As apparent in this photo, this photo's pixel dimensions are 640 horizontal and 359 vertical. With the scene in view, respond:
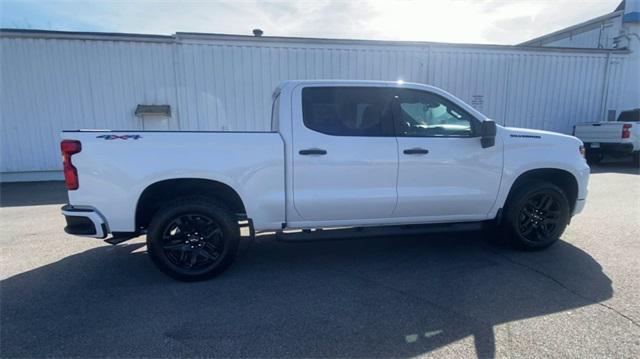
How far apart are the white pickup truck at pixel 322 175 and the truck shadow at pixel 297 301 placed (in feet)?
1.35

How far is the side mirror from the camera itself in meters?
3.66

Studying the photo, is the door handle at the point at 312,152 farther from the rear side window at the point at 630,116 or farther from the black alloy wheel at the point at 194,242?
the rear side window at the point at 630,116

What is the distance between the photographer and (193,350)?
2.45m

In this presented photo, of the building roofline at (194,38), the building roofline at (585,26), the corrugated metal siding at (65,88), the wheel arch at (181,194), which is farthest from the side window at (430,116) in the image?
the building roofline at (585,26)

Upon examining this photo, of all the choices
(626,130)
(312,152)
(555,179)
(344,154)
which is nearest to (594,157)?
(626,130)

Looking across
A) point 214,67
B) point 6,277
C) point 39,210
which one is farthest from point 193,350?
point 214,67

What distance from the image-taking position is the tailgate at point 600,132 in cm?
1104

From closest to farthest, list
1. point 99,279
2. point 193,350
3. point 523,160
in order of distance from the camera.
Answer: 1. point 193,350
2. point 99,279
3. point 523,160

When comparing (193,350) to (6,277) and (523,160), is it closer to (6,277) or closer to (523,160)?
(6,277)

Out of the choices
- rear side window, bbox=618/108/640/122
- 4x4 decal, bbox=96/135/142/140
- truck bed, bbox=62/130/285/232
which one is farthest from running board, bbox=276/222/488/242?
rear side window, bbox=618/108/640/122

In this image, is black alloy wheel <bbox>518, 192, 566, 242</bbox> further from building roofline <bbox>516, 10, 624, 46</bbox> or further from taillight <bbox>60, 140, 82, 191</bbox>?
building roofline <bbox>516, 10, 624, 46</bbox>

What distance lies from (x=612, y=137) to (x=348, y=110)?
11.8m

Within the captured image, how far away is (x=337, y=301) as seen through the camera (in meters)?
3.11

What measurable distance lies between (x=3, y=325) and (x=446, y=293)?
3.75m
